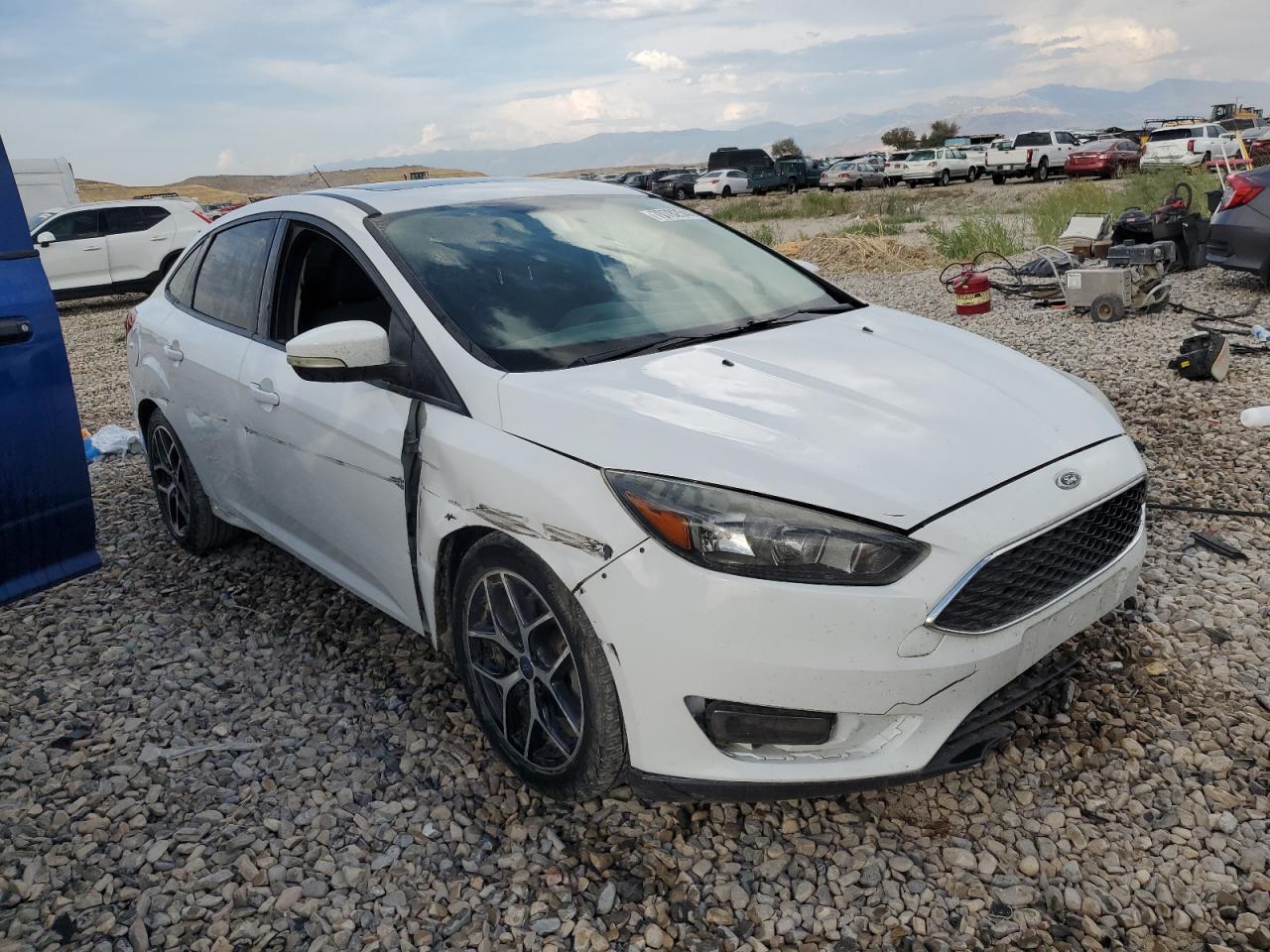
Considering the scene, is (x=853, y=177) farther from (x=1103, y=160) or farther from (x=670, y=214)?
(x=670, y=214)

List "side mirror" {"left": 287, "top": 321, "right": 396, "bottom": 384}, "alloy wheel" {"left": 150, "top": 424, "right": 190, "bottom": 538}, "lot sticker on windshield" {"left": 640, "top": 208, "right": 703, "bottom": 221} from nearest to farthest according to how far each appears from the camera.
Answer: "side mirror" {"left": 287, "top": 321, "right": 396, "bottom": 384} → "lot sticker on windshield" {"left": 640, "top": 208, "right": 703, "bottom": 221} → "alloy wheel" {"left": 150, "top": 424, "right": 190, "bottom": 538}

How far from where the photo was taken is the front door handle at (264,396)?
3.42m

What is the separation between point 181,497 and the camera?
4.54 m

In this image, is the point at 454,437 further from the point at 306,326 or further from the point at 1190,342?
the point at 1190,342

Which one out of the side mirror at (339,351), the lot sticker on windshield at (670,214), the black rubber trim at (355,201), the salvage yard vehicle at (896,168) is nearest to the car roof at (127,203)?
the black rubber trim at (355,201)

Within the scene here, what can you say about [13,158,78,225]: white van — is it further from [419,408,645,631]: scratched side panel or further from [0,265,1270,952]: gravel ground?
[419,408,645,631]: scratched side panel

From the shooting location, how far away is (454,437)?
262 centimetres

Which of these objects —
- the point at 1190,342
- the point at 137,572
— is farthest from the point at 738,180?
the point at 137,572

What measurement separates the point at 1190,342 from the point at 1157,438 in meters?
1.44

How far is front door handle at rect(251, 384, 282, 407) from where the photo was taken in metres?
3.42

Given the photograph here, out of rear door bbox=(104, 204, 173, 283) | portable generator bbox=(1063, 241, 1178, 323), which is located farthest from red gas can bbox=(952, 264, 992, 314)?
rear door bbox=(104, 204, 173, 283)

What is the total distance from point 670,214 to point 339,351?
5.40ft

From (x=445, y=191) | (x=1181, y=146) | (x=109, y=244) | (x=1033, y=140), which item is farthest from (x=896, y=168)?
(x=445, y=191)

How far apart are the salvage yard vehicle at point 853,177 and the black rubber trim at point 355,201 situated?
3882cm
